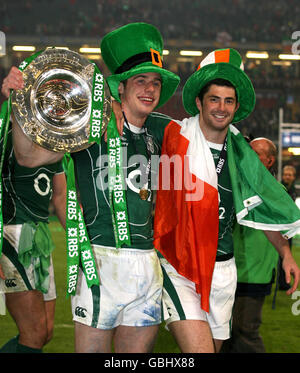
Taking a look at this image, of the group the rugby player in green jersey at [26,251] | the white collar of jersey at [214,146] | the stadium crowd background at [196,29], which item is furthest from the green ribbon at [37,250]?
the stadium crowd background at [196,29]

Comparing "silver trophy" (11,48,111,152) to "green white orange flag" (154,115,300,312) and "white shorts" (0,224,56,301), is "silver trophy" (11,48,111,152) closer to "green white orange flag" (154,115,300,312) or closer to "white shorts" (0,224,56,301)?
"green white orange flag" (154,115,300,312)

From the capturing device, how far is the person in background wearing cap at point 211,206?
2.88m

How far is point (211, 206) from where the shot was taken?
2.90 meters

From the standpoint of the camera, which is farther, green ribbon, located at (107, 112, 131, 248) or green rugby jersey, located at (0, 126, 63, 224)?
green rugby jersey, located at (0, 126, 63, 224)

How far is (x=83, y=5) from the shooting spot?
87.7 ft

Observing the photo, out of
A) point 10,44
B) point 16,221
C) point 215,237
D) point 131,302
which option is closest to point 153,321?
point 131,302

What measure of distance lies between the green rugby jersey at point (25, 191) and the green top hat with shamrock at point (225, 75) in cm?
90

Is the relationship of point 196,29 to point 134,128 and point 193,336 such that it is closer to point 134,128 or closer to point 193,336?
point 134,128

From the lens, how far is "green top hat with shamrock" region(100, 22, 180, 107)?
8.93 feet

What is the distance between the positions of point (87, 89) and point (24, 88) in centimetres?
28

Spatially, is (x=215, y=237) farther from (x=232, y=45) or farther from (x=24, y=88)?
(x=232, y=45)

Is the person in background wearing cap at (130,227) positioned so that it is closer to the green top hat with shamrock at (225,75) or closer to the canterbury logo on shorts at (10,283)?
the green top hat with shamrock at (225,75)

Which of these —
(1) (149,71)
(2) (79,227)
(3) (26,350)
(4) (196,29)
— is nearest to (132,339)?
(2) (79,227)

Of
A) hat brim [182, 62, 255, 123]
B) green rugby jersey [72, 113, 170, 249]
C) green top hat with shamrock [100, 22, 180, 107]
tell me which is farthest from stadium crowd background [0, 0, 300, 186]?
green rugby jersey [72, 113, 170, 249]
